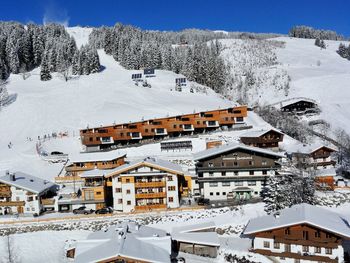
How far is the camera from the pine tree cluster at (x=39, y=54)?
126375 millimetres

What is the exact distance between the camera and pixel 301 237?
35344mm

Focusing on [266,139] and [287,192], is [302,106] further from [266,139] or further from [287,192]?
[287,192]

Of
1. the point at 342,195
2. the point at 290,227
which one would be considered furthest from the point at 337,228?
the point at 342,195

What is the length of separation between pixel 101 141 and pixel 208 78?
60.5 metres

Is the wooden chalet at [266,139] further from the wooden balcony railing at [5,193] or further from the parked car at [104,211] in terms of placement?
the wooden balcony railing at [5,193]

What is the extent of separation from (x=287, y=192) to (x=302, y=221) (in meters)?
9.30

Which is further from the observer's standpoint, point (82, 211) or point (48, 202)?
point (48, 202)

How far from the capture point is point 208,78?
126 metres

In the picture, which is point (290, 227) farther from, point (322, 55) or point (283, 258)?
point (322, 55)

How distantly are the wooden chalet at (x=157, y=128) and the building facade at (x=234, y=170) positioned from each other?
85.0 feet

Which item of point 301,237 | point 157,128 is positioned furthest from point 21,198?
point 157,128

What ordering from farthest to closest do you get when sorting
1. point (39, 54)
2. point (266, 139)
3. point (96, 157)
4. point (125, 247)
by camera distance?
point (39, 54) < point (266, 139) < point (96, 157) < point (125, 247)

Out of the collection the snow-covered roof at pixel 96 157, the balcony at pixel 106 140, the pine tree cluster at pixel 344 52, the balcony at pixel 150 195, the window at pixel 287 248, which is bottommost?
the window at pixel 287 248

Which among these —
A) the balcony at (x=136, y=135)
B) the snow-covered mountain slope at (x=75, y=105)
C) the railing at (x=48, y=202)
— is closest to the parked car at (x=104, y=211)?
the railing at (x=48, y=202)
